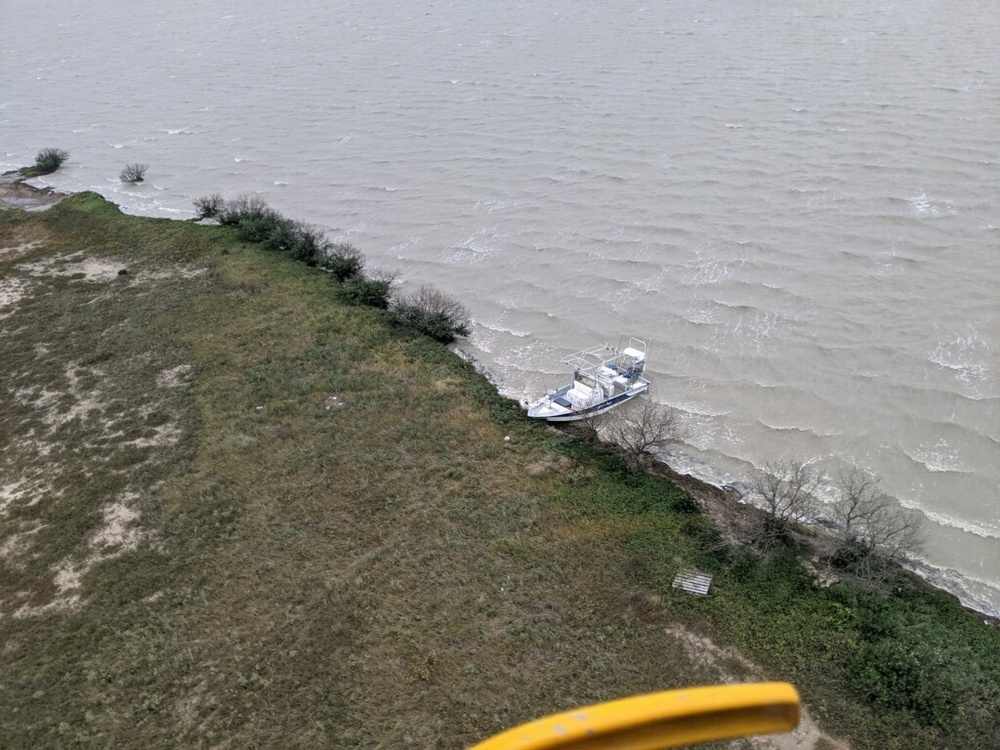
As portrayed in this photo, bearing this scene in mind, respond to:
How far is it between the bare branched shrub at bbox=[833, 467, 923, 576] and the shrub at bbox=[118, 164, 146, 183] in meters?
41.1

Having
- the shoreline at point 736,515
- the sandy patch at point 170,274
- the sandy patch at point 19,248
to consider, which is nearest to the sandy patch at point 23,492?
the sandy patch at point 170,274

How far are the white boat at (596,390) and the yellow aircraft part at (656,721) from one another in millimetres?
16842

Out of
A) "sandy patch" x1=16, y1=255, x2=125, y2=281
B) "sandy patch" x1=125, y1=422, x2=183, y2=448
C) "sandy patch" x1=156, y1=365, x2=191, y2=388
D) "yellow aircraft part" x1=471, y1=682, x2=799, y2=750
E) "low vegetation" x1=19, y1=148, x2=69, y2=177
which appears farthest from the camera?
"low vegetation" x1=19, y1=148, x2=69, y2=177

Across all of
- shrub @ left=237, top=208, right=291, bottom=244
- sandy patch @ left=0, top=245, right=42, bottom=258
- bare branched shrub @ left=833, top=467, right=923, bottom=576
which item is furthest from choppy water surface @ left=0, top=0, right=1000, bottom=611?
sandy patch @ left=0, top=245, right=42, bottom=258

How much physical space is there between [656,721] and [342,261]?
91.4 feet

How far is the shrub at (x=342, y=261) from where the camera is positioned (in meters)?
→ 29.5

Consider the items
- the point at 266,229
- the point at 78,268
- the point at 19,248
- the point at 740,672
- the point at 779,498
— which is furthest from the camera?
the point at 19,248

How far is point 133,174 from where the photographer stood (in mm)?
42125

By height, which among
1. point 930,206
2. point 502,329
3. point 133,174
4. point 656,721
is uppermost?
point 656,721

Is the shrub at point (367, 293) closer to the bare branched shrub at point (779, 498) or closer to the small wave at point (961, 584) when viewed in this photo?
the bare branched shrub at point (779, 498)

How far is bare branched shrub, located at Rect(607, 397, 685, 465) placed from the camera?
19.0 meters

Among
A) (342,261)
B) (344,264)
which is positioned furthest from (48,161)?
(344,264)

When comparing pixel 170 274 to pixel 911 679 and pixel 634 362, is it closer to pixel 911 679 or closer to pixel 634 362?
pixel 634 362

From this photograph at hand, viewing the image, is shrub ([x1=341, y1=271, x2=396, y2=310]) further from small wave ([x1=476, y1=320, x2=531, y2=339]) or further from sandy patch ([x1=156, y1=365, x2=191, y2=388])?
sandy patch ([x1=156, y1=365, x2=191, y2=388])
